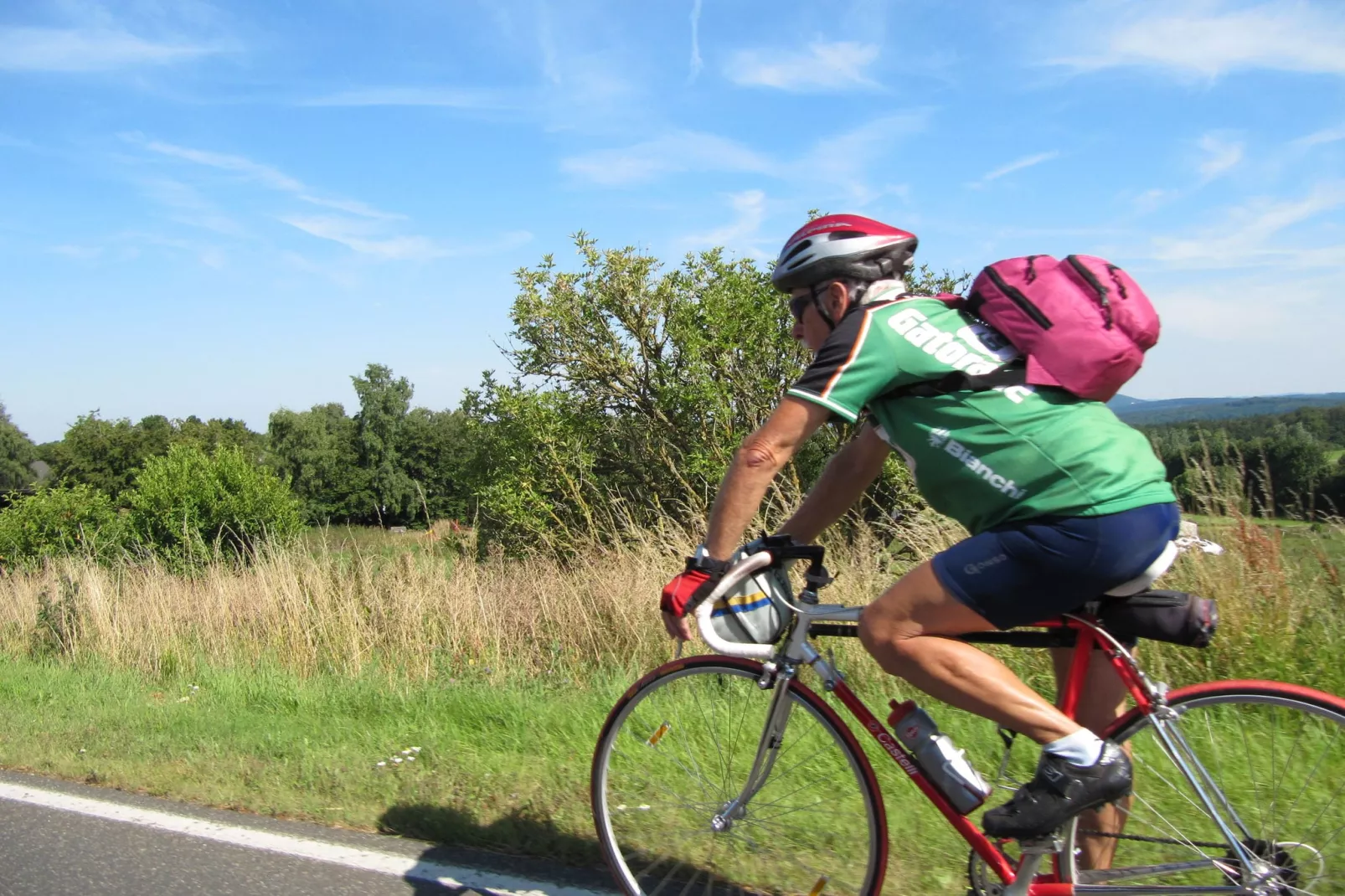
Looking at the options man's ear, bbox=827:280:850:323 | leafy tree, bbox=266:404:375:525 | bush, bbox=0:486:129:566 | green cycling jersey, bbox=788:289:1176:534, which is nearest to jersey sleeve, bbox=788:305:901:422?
green cycling jersey, bbox=788:289:1176:534

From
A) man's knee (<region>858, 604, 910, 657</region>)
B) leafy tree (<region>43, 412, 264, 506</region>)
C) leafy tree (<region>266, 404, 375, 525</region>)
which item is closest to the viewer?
man's knee (<region>858, 604, 910, 657</region>)

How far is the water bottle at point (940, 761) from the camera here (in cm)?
256

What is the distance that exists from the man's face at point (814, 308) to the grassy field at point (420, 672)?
1.75 meters

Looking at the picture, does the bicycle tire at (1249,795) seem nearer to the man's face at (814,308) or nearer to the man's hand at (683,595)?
the man's hand at (683,595)

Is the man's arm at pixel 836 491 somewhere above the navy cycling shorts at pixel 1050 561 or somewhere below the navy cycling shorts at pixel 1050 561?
above

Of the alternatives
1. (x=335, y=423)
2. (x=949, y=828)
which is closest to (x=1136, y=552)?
(x=949, y=828)

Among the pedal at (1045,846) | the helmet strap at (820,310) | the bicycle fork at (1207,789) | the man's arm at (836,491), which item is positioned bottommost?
the pedal at (1045,846)

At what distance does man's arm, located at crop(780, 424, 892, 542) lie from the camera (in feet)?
9.96

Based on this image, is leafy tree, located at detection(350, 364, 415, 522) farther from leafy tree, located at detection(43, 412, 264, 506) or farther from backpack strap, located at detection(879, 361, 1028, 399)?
backpack strap, located at detection(879, 361, 1028, 399)

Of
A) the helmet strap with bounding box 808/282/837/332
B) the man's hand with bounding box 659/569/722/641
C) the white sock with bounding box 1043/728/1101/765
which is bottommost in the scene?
the white sock with bounding box 1043/728/1101/765

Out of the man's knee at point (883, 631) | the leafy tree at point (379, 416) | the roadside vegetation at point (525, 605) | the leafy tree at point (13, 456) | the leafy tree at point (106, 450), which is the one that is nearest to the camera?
the man's knee at point (883, 631)

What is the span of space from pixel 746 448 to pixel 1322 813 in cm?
170

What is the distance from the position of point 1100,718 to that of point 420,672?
489 centimetres

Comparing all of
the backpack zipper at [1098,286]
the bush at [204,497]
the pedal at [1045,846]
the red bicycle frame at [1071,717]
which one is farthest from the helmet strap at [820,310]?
the bush at [204,497]
